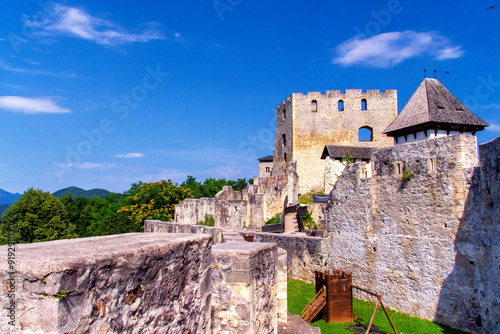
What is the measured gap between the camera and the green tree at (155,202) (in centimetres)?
3303

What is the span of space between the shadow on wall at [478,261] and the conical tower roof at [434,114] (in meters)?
8.64

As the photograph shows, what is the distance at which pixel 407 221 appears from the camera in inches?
464

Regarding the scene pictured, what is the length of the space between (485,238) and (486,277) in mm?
983

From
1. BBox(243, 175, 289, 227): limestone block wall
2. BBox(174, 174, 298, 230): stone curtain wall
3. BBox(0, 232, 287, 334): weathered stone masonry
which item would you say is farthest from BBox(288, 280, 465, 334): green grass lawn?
BBox(243, 175, 289, 227): limestone block wall

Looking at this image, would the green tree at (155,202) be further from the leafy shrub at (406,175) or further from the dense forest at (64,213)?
the leafy shrub at (406,175)

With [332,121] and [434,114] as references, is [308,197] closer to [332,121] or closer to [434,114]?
[332,121]

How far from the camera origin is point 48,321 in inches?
78.2

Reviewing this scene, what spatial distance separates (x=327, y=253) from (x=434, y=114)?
28.6 ft

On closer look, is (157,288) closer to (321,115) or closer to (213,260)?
(213,260)

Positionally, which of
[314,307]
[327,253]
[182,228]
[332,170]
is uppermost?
[332,170]

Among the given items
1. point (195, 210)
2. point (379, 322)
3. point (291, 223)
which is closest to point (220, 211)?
point (195, 210)

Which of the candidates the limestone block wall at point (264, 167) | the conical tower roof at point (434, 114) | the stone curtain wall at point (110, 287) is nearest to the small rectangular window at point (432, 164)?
the conical tower roof at point (434, 114)

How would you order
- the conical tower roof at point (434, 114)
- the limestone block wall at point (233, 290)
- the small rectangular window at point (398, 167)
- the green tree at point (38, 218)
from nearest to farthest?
the limestone block wall at point (233, 290)
the small rectangular window at point (398, 167)
the conical tower roof at point (434, 114)
the green tree at point (38, 218)

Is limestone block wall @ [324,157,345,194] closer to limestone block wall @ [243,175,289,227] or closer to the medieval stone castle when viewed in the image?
the medieval stone castle
